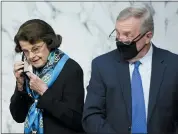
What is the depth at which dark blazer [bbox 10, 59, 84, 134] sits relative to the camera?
367cm

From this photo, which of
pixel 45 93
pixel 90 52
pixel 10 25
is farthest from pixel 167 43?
pixel 45 93

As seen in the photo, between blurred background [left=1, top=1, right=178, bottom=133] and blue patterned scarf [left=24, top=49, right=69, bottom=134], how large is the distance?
1.42 meters

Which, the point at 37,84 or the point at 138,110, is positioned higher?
the point at 37,84

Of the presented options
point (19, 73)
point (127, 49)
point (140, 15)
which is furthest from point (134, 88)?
point (19, 73)

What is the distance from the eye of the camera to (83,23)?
5.27m

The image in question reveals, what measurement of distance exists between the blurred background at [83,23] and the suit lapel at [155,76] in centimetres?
170

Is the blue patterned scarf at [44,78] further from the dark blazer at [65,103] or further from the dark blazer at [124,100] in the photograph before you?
the dark blazer at [124,100]

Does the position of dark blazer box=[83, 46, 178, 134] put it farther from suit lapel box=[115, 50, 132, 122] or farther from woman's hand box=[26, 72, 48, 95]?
woman's hand box=[26, 72, 48, 95]

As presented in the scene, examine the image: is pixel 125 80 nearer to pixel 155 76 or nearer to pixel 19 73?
pixel 155 76

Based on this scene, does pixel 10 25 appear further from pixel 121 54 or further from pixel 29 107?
pixel 121 54

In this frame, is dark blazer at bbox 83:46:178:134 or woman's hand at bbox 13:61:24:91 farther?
woman's hand at bbox 13:61:24:91

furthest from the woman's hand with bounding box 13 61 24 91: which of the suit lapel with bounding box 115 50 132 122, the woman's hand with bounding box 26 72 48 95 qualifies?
the suit lapel with bounding box 115 50 132 122

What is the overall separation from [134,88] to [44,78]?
0.68 m

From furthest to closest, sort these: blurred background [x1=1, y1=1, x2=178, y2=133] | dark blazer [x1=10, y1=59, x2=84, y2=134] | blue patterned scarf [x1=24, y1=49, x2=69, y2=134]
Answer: blurred background [x1=1, y1=1, x2=178, y2=133]
blue patterned scarf [x1=24, y1=49, x2=69, y2=134]
dark blazer [x1=10, y1=59, x2=84, y2=134]
